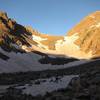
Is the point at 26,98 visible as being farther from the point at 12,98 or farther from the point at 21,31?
the point at 21,31

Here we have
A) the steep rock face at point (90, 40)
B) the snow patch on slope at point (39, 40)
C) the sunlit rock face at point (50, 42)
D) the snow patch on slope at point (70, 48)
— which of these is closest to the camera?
the sunlit rock face at point (50, 42)

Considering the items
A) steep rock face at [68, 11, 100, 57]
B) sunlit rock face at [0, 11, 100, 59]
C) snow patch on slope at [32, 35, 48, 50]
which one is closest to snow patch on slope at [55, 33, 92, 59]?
sunlit rock face at [0, 11, 100, 59]

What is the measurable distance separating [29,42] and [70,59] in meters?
31.9

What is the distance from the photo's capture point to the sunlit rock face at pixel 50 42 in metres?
158

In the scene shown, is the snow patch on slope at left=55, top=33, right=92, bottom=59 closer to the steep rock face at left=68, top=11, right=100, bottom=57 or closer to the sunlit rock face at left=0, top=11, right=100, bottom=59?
the sunlit rock face at left=0, top=11, right=100, bottom=59

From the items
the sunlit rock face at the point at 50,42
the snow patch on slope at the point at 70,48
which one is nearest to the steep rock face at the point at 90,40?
the sunlit rock face at the point at 50,42

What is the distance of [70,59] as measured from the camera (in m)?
151

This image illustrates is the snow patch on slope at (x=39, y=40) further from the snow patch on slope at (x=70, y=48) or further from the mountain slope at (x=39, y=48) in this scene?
the snow patch on slope at (x=70, y=48)

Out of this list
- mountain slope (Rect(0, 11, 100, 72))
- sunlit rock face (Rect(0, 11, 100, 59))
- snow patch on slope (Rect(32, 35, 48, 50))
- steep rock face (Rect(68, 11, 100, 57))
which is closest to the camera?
mountain slope (Rect(0, 11, 100, 72))

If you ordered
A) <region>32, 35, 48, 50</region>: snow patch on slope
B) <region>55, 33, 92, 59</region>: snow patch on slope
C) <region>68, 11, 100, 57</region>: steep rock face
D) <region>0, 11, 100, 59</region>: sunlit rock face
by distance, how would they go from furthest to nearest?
<region>32, 35, 48, 50</region>: snow patch on slope
<region>68, 11, 100, 57</region>: steep rock face
<region>55, 33, 92, 59</region>: snow patch on slope
<region>0, 11, 100, 59</region>: sunlit rock face

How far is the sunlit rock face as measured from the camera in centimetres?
15775

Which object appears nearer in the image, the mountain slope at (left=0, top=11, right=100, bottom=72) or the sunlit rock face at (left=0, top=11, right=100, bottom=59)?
the mountain slope at (left=0, top=11, right=100, bottom=72)

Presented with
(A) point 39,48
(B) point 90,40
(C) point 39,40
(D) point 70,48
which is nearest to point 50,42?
(C) point 39,40

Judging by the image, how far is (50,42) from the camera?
189m
